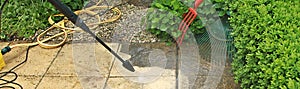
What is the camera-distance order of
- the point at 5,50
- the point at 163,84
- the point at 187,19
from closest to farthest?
the point at 163,84 < the point at 187,19 < the point at 5,50

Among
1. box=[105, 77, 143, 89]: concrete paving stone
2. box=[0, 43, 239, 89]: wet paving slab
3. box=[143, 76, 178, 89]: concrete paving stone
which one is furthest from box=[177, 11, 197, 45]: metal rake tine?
box=[105, 77, 143, 89]: concrete paving stone

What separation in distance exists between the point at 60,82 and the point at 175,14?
3.15ft

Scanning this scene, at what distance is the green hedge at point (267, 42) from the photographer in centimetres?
171

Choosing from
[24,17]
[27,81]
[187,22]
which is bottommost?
[27,81]

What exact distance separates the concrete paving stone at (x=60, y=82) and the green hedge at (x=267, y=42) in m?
1.11

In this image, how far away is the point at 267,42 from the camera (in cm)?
192

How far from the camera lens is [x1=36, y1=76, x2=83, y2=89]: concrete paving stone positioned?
2693 mm

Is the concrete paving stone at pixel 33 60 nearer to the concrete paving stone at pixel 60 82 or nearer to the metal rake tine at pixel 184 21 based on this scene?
the concrete paving stone at pixel 60 82

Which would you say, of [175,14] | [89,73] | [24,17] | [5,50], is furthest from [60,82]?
[24,17]

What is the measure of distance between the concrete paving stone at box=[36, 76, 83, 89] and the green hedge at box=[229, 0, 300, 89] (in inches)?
43.5

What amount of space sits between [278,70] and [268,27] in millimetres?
381

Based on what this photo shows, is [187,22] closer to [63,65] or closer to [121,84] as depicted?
[121,84]

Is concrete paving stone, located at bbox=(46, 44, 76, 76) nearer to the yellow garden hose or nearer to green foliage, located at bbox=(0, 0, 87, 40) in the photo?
the yellow garden hose

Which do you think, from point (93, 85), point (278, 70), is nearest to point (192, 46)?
point (93, 85)
